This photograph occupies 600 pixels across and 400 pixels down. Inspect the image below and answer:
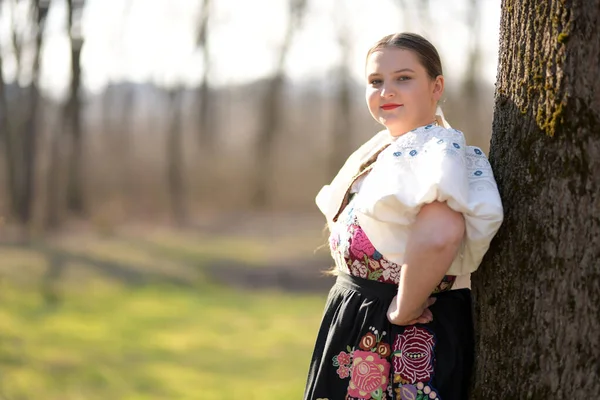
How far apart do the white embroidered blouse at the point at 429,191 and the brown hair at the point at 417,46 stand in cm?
20

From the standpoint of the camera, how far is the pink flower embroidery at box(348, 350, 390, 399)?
6.17ft

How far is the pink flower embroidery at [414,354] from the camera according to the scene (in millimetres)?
1847

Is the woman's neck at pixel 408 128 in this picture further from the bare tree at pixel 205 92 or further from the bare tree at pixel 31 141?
the bare tree at pixel 205 92

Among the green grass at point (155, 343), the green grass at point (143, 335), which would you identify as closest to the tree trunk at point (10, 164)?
the green grass at point (143, 335)

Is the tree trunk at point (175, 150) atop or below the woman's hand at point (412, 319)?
below

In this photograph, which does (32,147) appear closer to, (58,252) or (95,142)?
(58,252)

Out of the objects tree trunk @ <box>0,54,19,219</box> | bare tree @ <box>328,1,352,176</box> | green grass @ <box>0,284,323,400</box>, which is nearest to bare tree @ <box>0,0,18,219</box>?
tree trunk @ <box>0,54,19,219</box>

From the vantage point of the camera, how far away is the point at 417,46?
1.93 m

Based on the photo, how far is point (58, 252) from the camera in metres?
12.2

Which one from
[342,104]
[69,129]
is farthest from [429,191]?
[342,104]

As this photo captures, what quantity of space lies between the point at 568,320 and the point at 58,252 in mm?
11460

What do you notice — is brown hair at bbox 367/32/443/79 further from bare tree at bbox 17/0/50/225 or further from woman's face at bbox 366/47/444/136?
bare tree at bbox 17/0/50/225

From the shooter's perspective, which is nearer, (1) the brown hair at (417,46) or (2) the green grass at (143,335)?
(1) the brown hair at (417,46)

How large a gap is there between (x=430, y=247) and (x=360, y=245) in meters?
0.27
